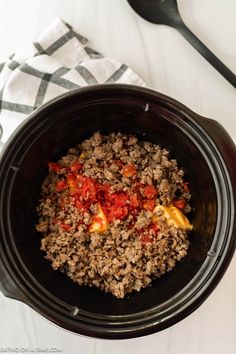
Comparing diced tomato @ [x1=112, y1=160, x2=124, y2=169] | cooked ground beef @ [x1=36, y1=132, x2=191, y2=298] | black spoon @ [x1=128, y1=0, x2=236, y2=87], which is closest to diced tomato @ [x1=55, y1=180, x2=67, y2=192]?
cooked ground beef @ [x1=36, y1=132, x2=191, y2=298]

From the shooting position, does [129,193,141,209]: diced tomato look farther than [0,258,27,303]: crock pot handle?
Yes

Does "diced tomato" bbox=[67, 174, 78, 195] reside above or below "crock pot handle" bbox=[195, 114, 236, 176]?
below

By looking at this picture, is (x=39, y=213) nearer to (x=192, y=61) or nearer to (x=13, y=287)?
(x=13, y=287)

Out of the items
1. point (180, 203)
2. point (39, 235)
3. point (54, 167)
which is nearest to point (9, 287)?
point (39, 235)

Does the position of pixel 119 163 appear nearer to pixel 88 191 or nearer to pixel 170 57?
pixel 88 191

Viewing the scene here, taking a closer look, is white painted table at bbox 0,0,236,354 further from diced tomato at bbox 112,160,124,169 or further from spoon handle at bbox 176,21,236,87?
diced tomato at bbox 112,160,124,169

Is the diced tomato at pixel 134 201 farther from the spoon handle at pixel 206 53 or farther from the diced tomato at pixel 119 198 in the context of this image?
the spoon handle at pixel 206 53
